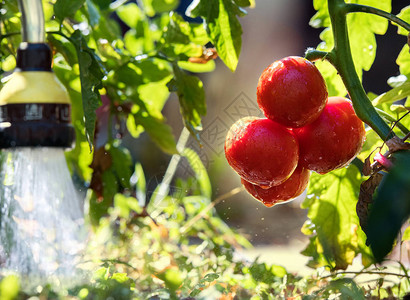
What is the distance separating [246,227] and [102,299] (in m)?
0.96

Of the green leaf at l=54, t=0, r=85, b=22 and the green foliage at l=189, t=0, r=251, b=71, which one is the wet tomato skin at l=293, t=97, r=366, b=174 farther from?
the green leaf at l=54, t=0, r=85, b=22

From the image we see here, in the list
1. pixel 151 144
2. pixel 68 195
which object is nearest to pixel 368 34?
pixel 68 195

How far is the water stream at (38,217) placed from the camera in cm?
81

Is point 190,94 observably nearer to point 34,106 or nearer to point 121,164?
point 121,164

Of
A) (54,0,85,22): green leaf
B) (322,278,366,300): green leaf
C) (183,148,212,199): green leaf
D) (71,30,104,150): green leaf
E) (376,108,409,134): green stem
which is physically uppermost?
(54,0,85,22): green leaf

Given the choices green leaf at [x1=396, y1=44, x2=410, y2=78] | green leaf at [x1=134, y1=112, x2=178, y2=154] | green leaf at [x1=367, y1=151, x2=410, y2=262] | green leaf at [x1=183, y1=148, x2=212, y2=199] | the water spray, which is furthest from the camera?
green leaf at [x1=183, y1=148, x2=212, y2=199]

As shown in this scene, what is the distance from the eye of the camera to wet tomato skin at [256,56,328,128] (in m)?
0.55

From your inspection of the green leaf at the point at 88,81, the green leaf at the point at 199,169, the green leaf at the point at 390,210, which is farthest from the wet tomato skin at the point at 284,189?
the green leaf at the point at 199,169

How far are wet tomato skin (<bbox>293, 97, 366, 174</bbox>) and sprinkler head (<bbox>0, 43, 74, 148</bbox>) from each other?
30 cm

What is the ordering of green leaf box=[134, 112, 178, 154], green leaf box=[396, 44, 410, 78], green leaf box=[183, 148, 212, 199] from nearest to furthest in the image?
green leaf box=[396, 44, 410, 78]
green leaf box=[134, 112, 178, 154]
green leaf box=[183, 148, 212, 199]

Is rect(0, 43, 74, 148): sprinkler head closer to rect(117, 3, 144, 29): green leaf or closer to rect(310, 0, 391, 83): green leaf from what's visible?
rect(310, 0, 391, 83): green leaf

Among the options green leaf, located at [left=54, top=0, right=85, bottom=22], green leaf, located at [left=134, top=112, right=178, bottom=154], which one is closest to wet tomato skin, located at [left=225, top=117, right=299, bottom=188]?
green leaf, located at [left=54, top=0, right=85, bottom=22]

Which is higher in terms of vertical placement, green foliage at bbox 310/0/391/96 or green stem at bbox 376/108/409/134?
green foliage at bbox 310/0/391/96

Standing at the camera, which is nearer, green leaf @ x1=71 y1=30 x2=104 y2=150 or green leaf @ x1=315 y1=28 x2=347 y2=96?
green leaf @ x1=71 y1=30 x2=104 y2=150
